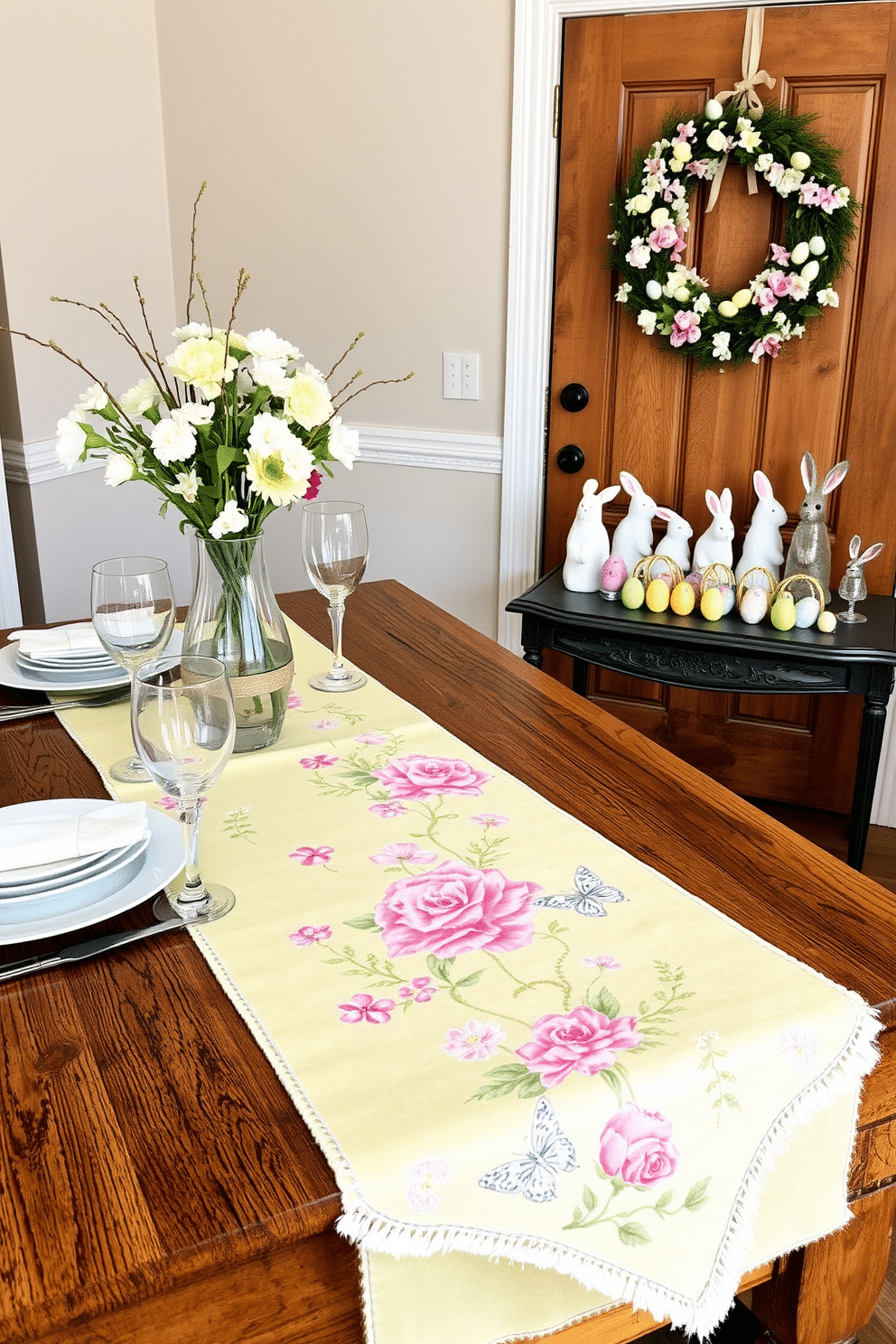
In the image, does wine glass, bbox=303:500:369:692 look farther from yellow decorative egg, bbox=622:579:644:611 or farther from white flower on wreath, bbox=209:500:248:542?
yellow decorative egg, bbox=622:579:644:611

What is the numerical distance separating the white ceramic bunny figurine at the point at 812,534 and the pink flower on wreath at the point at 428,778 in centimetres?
159

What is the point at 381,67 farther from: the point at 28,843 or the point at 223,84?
the point at 28,843

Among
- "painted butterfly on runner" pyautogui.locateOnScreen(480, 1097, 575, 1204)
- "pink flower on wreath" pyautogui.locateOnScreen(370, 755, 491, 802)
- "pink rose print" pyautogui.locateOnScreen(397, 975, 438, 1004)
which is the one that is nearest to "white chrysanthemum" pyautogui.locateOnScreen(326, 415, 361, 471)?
"pink flower on wreath" pyautogui.locateOnScreen(370, 755, 491, 802)

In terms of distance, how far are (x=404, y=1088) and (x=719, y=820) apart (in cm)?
54

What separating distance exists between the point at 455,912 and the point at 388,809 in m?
0.23

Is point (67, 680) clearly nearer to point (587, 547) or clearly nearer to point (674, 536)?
point (587, 547)

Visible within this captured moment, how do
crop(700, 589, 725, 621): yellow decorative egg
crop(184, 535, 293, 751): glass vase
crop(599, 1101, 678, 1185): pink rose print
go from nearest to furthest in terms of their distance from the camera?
1. crop(599, 1101, 678, 1185): pink rose print
2. crop(184, 535, 293, 751): glass vase
3. crop(700, 589, 725, 621): yellow decorative egg

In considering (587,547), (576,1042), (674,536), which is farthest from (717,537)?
(576,1042)

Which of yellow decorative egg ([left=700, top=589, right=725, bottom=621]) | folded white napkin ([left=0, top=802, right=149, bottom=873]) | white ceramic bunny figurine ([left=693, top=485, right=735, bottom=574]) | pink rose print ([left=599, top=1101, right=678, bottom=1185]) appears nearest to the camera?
pink rose print ([left=599, top=1101, right=678, bottom=1185])

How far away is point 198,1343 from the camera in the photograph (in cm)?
74

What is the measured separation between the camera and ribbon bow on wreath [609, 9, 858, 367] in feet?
8.46

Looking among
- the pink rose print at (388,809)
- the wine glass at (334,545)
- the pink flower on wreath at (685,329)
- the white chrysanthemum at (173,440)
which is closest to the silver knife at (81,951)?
the pink rose print at (388,809)

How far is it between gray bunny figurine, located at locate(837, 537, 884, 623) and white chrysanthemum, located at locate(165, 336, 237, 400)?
1853 millimetres

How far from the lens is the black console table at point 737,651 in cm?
249
